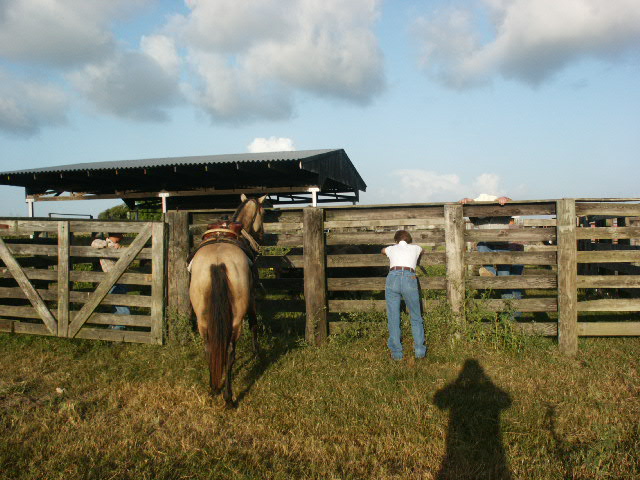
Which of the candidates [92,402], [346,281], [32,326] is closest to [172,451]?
[92,402]

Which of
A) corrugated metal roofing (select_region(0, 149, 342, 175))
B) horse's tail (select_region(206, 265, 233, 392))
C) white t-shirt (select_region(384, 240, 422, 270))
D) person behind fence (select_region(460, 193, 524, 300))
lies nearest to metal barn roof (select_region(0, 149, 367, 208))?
corrugated metal roofing (select_region(0, 149, 342, 175))

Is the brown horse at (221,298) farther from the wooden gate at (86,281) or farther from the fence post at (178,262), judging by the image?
the wooden gate at (86,281)

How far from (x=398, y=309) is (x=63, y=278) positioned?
202 inches

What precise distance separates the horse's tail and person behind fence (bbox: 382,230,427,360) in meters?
2.15

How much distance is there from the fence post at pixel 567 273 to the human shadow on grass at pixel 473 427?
166 centimetres

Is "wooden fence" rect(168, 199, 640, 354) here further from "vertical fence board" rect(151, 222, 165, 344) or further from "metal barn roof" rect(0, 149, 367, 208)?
"metal barn roof" rect(0, 149, 367, 208)

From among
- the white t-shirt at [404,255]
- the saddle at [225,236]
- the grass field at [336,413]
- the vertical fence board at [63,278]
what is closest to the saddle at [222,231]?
the saddle at [225,236]

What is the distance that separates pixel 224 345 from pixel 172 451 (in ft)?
3.69

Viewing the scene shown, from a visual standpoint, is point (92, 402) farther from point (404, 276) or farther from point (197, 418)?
point (404, 276)

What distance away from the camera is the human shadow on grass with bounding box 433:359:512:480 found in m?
3.34

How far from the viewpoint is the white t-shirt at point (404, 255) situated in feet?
19.4

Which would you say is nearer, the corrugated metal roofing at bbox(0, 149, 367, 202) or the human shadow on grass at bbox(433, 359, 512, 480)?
the human shadow on grass at bbox(433, 359, 512, 480)

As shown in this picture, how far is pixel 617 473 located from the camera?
3.23m

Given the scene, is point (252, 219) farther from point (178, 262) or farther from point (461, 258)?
point (461, 258)
